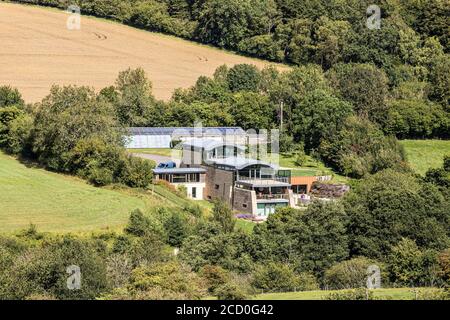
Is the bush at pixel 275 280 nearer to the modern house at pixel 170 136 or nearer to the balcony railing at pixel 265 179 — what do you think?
the balcony railing at pixel 265 179

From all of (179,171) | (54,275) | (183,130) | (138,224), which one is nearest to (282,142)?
(183,130)

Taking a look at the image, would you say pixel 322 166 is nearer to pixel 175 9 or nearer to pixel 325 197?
pixel 325 197

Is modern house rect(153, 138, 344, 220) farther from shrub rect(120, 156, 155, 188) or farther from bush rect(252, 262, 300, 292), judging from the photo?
bush rect(252, 262, 300, 292)

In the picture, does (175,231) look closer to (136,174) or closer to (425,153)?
(136,174)

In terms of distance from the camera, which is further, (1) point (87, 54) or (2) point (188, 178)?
(1) point (87, 54)

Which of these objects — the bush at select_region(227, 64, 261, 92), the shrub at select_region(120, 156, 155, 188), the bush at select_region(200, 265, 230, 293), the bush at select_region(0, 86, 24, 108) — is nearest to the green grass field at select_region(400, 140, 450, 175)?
the bush at select_region(227, 64, 261, 92)

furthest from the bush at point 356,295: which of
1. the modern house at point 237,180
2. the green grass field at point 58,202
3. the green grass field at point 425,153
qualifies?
the green grass field at point 425,153
